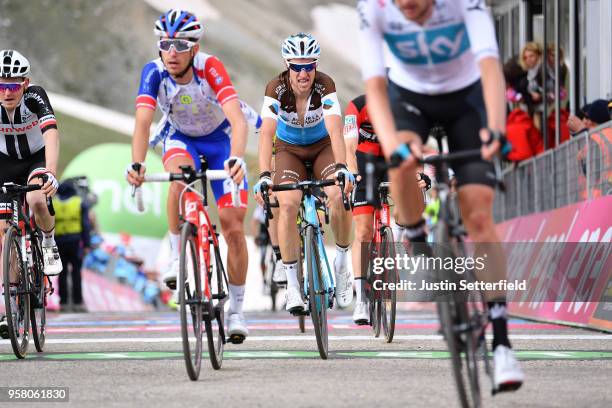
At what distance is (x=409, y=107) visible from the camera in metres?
6.89

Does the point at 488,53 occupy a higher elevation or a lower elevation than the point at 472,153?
higher

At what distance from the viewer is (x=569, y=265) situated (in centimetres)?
1319

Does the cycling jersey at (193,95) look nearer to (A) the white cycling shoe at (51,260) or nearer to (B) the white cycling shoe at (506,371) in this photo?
(A) the white cycling shoe at (51,260)

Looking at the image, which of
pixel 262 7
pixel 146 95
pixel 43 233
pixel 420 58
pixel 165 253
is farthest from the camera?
pixel 262 7

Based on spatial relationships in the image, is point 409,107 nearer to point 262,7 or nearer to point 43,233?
point 43,233

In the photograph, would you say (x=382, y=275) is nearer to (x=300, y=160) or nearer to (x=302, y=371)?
(x=300, y=160)

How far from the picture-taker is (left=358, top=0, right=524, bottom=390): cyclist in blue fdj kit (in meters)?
6.55

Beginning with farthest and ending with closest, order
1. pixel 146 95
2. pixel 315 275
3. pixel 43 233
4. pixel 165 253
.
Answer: pixel 165 253
pixel 43 233
pixel 315 275
pixel 146 95

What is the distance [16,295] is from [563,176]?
709 cm

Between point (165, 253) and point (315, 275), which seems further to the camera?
point (165, 253)

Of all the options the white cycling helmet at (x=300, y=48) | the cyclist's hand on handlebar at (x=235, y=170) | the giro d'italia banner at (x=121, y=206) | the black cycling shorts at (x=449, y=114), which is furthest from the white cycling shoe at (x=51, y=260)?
the giro d'italia banner at (x=121, y=206)

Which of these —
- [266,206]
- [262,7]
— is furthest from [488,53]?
[262,7]

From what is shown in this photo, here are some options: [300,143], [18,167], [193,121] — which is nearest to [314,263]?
[193,121]

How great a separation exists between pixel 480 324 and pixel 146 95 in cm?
332
